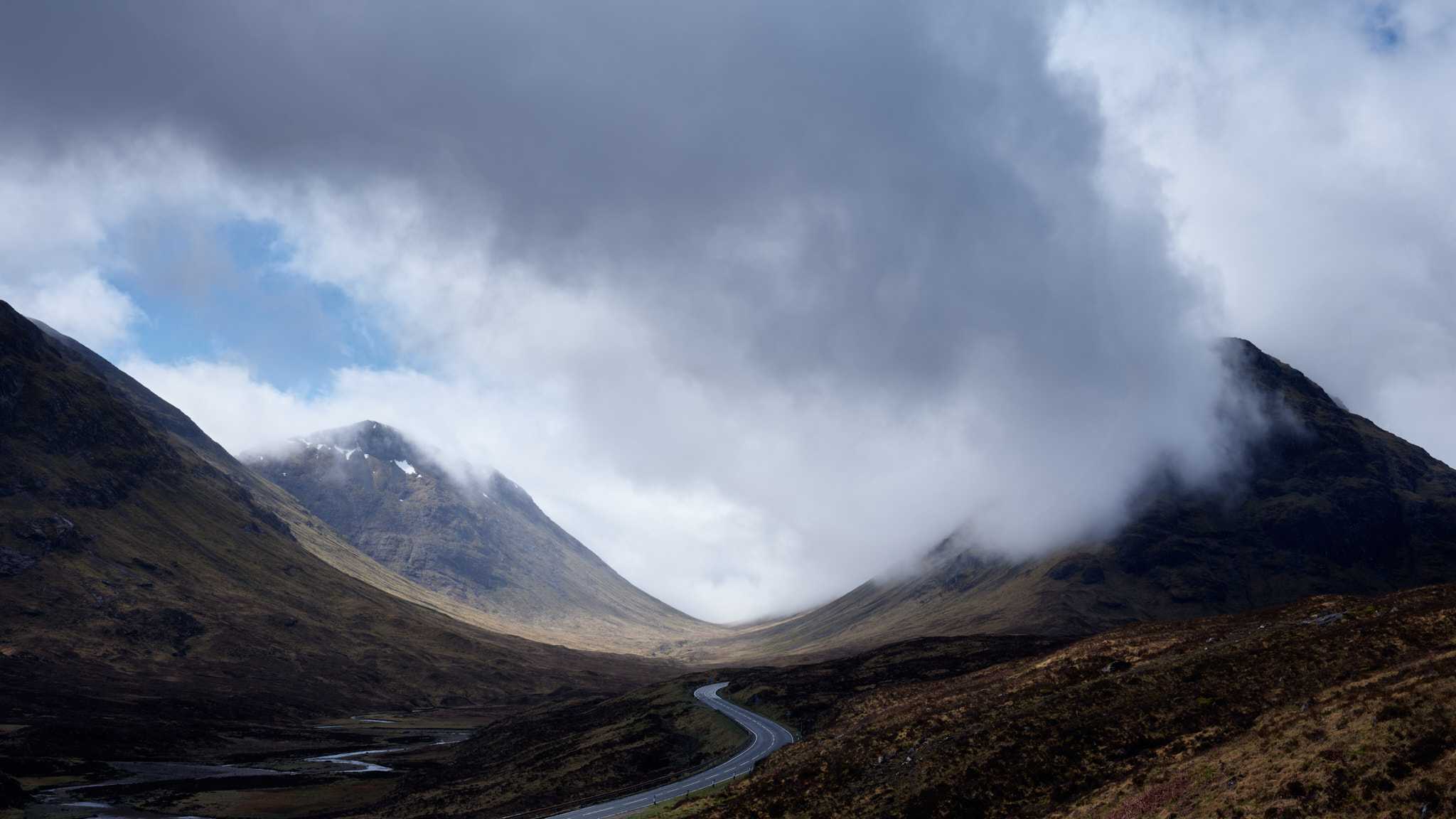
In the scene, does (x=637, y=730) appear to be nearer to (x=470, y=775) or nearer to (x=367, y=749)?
(x=470, y=775)

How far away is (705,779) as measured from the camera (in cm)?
7362

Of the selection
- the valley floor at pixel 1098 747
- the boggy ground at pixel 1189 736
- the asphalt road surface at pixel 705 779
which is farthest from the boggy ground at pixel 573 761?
the boggy ground at pixel 1189 736

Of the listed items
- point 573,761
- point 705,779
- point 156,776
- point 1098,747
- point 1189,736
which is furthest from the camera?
point 156,776

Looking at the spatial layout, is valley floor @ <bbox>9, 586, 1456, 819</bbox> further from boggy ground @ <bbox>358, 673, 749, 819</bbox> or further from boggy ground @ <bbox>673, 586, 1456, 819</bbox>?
boggy ground @ <bbox>358, 673, 749, 819</bbox>

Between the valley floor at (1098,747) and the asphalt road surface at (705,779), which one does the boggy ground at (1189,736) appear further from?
the asphalt road surface at (705,779)

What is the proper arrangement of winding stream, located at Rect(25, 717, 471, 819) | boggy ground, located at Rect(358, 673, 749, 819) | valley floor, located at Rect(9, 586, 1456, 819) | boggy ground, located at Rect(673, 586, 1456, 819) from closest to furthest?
boggy ground, located at Rect(673, 586, 1456, 819) → valley floor, located at Rect(9, 586, 1456, 819) → boggy ground, located at Rect(358, 673, 749, 819) → winding stream, located at Rect(25, 717, 471, 819)

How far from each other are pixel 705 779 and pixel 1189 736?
45162 mm

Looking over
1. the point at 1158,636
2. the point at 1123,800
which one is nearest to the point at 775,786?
the point at 1123,800

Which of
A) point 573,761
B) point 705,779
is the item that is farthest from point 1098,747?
point 573,761

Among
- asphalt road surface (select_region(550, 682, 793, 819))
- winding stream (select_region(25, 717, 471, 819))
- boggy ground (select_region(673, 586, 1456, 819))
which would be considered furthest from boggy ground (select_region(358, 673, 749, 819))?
boggy ground (select_region(673, 586, 1456, 819))

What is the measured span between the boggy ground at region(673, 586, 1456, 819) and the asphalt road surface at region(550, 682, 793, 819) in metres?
8.77

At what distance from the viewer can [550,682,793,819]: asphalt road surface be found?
67.6 metres

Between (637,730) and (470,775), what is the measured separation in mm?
23189

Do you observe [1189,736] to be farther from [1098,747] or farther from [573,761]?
[573,761]
